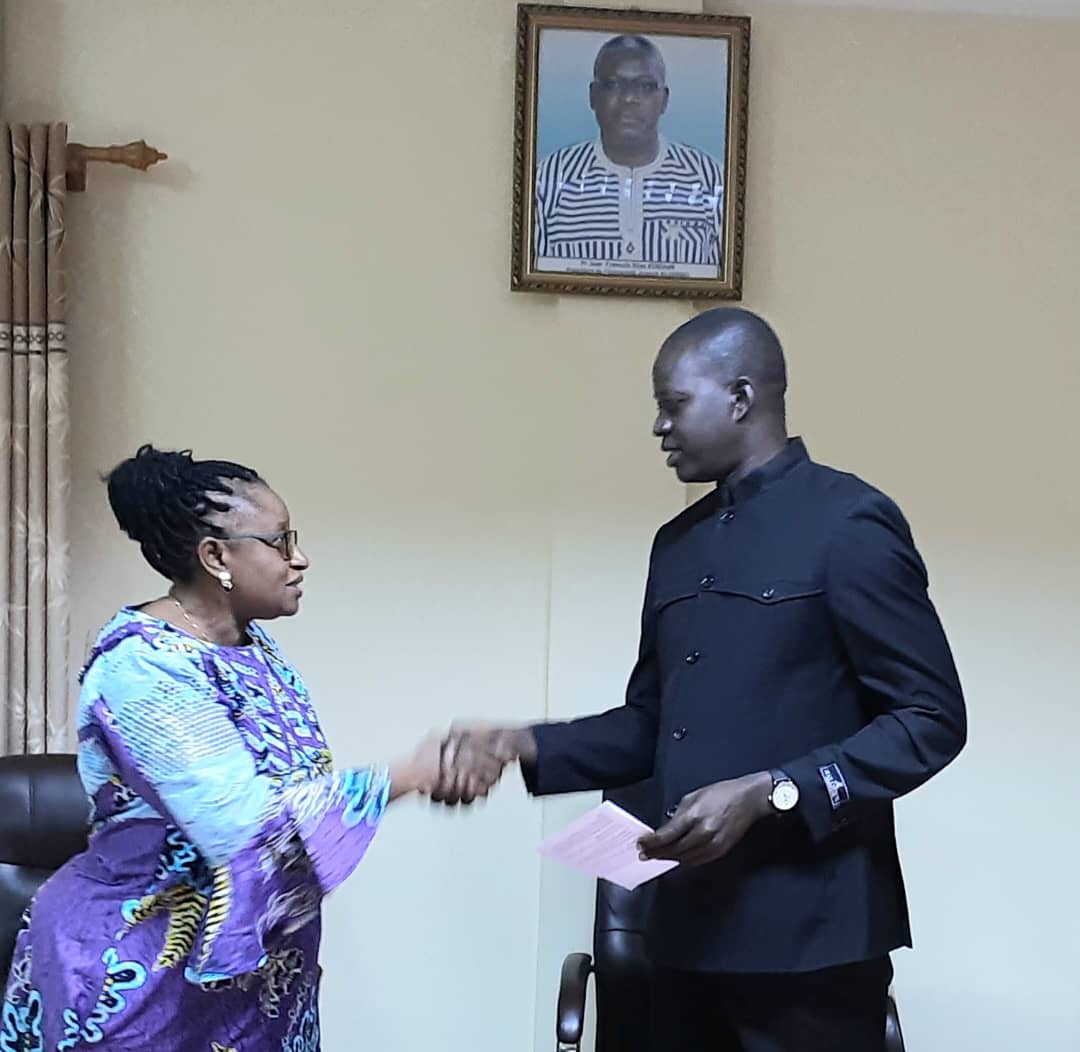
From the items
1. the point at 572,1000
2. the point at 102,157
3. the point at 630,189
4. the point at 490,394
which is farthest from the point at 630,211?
the point at 572,1000

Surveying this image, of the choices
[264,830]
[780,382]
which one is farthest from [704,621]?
[264,830]

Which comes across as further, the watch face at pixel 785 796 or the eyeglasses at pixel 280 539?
the eyeglasses at pixel 280 539

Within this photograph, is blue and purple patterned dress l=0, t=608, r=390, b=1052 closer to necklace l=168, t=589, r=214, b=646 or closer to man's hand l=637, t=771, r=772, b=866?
necklace l=168, t=589, r=214, b=646

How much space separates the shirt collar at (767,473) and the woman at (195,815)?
0.54 metres

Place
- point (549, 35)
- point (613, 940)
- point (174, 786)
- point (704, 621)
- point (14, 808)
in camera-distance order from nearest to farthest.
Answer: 1. point (174, 786)
2. point (704, 621)
3. point (14, 808)
4. point (613, 940)
5. point (549, 35)

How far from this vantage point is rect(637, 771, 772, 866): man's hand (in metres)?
1.40

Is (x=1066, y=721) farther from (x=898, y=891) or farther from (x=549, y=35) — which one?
(x=549, y=35)

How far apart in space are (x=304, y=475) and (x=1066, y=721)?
1746mm

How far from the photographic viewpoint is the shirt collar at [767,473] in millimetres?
1600

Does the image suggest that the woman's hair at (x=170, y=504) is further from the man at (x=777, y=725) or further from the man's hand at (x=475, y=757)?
the man at (x=777, y=725)

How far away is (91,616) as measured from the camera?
8.71 ft

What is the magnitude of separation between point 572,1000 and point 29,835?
37.3 inches

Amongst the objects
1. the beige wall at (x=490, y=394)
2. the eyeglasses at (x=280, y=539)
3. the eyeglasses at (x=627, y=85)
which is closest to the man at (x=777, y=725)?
the eyeglasses at (x=280, y=539)

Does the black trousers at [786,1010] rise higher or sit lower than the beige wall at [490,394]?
lower
